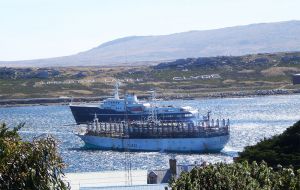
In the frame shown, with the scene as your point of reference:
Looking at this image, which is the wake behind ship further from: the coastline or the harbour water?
the coastline

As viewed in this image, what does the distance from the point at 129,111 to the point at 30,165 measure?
319 feet

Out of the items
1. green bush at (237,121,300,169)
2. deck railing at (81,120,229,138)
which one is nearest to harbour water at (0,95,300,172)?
deck railing at (81,120,229,138)

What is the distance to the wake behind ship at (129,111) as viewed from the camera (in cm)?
10706

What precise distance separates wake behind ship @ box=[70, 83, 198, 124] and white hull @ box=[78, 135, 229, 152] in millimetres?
13558

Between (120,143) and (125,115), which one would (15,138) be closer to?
(120,143)

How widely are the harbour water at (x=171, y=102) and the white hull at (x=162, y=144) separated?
1.36 meters

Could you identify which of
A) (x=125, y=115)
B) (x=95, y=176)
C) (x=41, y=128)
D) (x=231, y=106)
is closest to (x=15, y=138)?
(x=95, y=176)

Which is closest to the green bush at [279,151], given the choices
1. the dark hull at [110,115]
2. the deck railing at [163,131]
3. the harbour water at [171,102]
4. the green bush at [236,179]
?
the harbour water at [171,102]

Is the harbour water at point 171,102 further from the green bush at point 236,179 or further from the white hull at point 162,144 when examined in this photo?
the green bush at point 236,179

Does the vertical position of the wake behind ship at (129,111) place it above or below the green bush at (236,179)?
below

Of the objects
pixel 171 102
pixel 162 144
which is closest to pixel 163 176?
pixel 162 144

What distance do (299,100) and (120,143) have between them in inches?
3369

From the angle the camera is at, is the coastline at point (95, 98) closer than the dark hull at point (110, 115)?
No

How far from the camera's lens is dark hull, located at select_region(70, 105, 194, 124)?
106938mm
